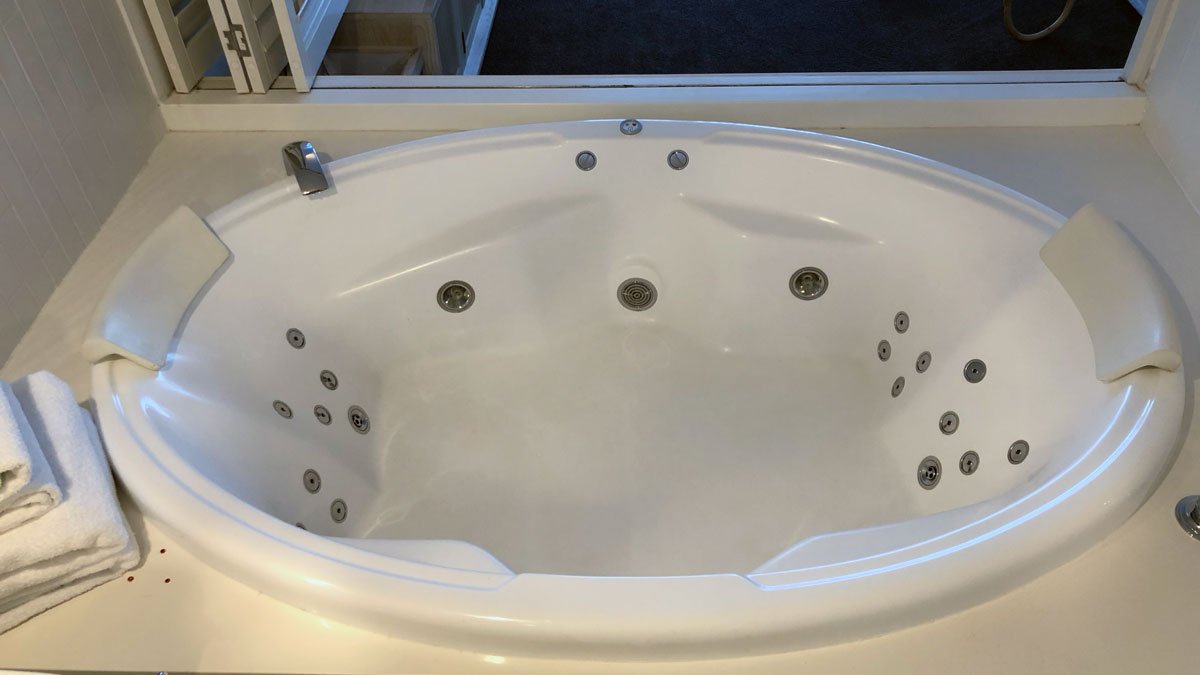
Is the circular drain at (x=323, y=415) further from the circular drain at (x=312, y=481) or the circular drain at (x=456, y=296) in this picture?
the circular drain at (x=456, y=296)

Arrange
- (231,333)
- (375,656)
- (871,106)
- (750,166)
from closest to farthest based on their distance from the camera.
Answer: (375,656) → (231,333) → (750,166) → (871,106)

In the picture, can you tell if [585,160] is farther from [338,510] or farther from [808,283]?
[338,510]

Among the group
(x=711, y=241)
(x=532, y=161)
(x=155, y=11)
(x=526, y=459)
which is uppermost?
(x=155, y=11)

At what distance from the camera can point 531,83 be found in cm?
173

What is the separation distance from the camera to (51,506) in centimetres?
90

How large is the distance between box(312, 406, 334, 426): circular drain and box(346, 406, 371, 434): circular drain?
0.15 feet

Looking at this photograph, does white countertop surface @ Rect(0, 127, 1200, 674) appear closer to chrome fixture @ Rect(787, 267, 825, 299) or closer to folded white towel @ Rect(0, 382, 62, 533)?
folded white towel @ Rect(0, 382, 62, 533)

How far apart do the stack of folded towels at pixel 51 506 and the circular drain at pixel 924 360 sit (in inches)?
45.1

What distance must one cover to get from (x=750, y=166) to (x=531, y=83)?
18.8 inches

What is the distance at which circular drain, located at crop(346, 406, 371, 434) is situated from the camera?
1532 mm

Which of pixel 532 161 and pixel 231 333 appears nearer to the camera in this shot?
pixel 231 333

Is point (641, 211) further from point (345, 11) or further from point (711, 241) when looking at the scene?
point (345, 11)

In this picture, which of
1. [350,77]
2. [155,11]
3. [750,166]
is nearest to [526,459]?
[750,166]

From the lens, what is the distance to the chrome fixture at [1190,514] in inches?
39.3
